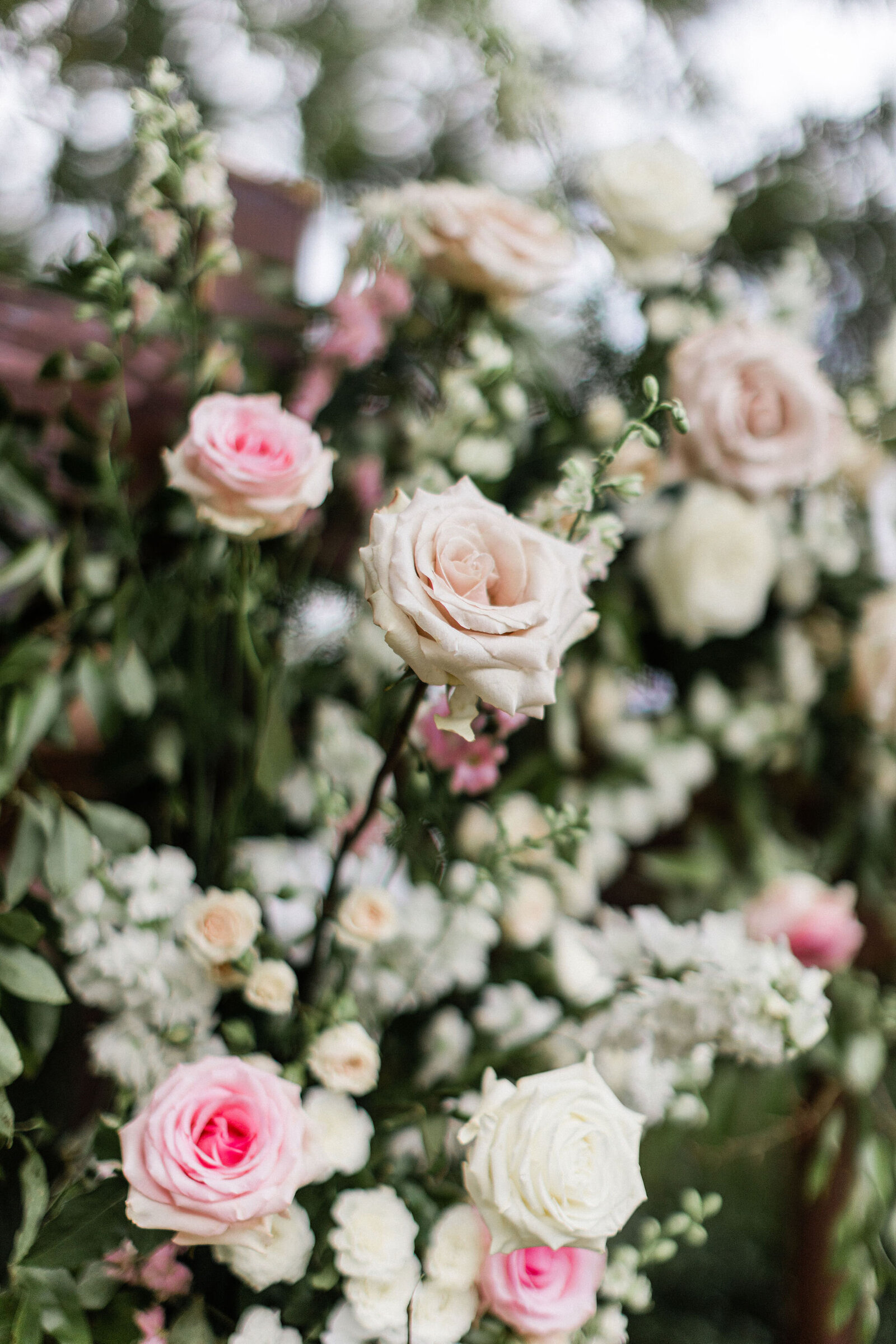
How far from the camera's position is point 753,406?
0.70m

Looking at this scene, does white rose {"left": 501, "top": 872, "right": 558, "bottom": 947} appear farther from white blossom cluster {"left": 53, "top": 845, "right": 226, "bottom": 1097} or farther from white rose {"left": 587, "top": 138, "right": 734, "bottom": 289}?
white rose {"left": 587, "top": 138, "right": 734, "bottom": 289}

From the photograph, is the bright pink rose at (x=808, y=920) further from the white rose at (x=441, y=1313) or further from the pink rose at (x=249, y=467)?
the pink rose at (x=249, y=467)

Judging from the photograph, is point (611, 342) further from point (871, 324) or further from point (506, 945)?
point (506, 945)

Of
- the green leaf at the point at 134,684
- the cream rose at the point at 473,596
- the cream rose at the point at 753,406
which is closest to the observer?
the cream rose at the point at 473,596

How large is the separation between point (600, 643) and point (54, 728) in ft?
1.38

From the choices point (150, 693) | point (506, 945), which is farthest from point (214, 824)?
point (506, 945)

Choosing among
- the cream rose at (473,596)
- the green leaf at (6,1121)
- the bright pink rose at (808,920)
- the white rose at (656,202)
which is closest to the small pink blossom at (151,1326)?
the green leaf at (6,1121)

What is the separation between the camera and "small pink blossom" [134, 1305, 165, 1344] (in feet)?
1.39

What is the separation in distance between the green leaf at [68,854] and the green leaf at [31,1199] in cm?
12

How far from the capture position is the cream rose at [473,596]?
332 mm

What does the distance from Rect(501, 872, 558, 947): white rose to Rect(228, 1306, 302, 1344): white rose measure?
26cm

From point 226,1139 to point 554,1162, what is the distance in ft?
0.45

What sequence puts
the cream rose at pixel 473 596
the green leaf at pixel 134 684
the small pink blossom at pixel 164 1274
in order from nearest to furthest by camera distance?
the cream rose at pixel 473 596
the small pink blossom at pixel 164 1274
the green leaf at pixel 134 684

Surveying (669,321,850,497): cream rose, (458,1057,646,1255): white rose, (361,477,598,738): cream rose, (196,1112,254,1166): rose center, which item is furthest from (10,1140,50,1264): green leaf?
(669,321,850,497): cream rose
